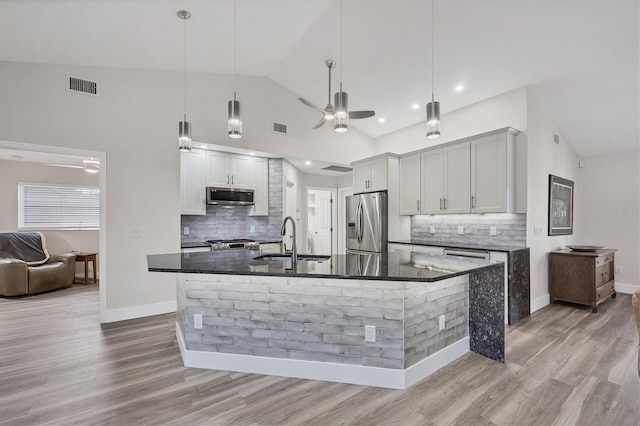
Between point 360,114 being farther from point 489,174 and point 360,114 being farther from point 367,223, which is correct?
point 367,223

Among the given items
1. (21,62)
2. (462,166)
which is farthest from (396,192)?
(21,62)

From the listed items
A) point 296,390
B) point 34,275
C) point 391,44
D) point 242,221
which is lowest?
point 296,390

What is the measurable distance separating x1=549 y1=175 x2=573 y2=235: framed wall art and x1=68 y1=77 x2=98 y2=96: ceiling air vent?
20.3ft

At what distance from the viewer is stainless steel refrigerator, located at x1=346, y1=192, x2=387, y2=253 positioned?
4965mm

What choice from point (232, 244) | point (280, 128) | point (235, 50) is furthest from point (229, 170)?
point (235, 50)

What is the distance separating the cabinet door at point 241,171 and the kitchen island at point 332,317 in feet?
8.32

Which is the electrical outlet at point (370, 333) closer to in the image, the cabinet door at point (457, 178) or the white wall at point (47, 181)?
the cabinet door at point (457, 178)

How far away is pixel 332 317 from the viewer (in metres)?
2.23

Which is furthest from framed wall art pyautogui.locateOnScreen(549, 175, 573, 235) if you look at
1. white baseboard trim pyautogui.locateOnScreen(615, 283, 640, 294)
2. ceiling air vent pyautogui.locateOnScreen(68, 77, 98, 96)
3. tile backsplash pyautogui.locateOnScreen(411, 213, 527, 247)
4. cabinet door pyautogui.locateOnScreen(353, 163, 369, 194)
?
ceiling air vent pyautogui.locateOnScreen(68, 77, 98, 96)

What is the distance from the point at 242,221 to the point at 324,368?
3518 millimetres

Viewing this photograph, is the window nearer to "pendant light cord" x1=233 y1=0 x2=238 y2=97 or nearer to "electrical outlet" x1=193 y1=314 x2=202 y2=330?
"pendant light cord" x1=233 y1=0 x2=238 y2=97

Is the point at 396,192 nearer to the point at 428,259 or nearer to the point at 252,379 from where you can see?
the point at 428,259

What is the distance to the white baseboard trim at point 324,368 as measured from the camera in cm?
216

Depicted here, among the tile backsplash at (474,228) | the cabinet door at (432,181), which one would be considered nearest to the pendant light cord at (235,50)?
the cabinet door at (432,181)
